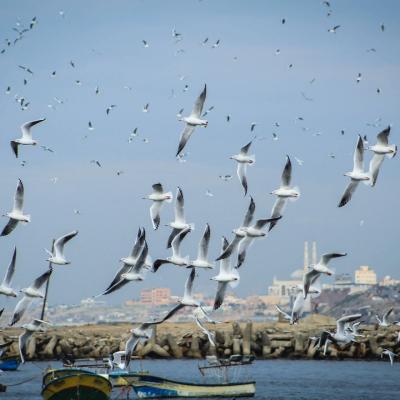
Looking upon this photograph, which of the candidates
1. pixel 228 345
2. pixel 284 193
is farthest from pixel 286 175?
pixel 228 345

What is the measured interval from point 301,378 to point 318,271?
2371cm

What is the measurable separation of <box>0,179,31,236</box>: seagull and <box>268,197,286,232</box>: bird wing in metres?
7.69

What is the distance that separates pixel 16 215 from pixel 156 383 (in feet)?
33.4

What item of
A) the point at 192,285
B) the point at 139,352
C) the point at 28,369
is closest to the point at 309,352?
the point at 139,352

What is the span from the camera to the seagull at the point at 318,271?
37.9 metres

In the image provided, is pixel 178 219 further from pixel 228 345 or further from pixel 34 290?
pixel 228 345

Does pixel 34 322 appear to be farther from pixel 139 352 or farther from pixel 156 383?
pixel 139 352

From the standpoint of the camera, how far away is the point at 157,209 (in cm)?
4266

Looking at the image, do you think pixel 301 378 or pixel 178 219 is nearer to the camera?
pixel 178 219

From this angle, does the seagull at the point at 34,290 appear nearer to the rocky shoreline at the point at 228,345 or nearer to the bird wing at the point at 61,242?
the bird wing at the point at 61,242

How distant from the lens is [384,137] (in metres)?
39.8

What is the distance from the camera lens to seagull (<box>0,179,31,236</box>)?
41250 millimetres

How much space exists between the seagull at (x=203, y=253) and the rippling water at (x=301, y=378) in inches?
428

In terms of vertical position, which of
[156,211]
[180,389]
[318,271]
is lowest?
[180,389]
